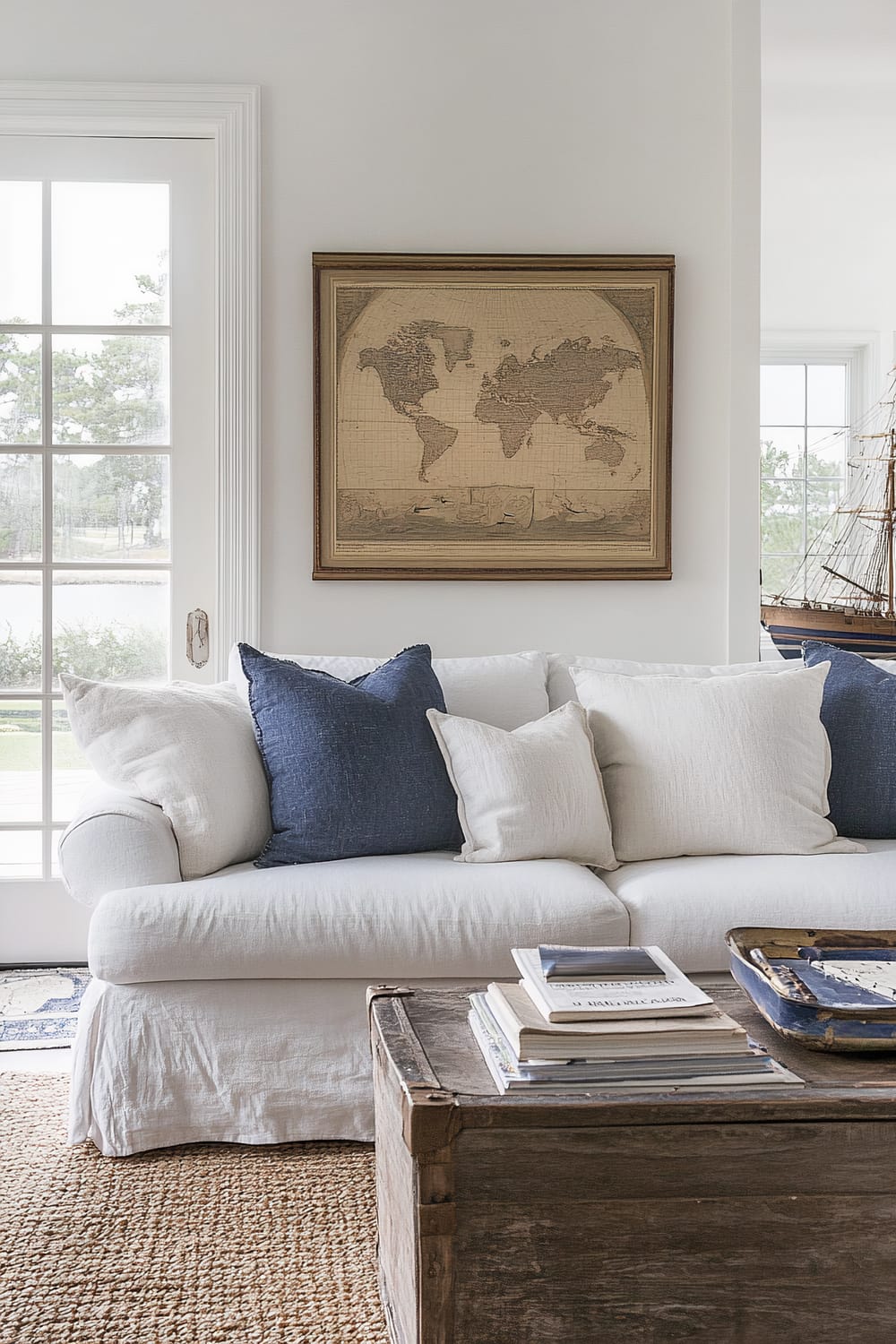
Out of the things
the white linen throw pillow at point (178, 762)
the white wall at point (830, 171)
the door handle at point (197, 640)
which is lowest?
the white linen throw pillow at point (178, 762)

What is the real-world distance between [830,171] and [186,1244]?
5.13 m

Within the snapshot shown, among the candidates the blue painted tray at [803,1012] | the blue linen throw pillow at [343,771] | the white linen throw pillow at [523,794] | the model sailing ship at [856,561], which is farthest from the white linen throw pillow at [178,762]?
the model sailing ship at [856,561]

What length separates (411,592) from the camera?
3.22m

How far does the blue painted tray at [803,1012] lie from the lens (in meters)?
1.32

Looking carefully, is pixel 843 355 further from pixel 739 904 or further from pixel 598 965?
pixel 598 965

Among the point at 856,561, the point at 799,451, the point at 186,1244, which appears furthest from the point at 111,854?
the point at 856,561

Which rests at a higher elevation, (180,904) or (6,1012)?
(180,904)

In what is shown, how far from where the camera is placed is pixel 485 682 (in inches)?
105

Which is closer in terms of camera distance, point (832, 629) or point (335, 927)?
point (335, 927)

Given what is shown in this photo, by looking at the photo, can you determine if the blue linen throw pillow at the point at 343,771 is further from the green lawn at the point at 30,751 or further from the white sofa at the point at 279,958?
the green lawn at the point at 30,751

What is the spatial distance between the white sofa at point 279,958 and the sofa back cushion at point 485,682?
23.5 inches

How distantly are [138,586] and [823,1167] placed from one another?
8.27 ft

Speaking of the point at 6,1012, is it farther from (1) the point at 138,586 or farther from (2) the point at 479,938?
(2) the point at 479,938

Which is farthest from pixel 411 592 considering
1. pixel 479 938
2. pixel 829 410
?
pixel 829 410
